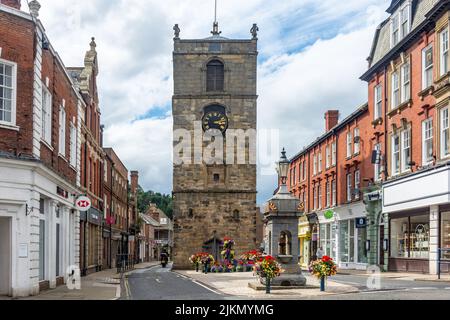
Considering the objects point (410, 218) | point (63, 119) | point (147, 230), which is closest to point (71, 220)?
point (63, 119)

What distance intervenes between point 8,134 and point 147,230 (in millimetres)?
89150

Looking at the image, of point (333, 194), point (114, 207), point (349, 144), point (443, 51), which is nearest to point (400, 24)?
point (443, 51)

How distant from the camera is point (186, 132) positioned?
56.2m

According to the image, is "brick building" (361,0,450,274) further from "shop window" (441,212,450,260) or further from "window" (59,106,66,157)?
"window" (59,106,66,157)

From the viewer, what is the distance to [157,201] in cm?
15662

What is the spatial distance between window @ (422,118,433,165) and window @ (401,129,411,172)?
1963mm

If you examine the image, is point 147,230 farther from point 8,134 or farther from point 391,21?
point 8,134

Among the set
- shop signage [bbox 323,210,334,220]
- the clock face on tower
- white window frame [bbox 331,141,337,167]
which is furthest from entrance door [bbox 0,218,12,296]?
the clock face on tower

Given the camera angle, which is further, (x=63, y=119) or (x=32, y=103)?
(x=63, y=119)

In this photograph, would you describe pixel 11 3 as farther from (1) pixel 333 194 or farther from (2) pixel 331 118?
(2) pixel 331 118

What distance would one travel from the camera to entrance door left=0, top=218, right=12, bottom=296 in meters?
19.9

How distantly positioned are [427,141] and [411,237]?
4931mm

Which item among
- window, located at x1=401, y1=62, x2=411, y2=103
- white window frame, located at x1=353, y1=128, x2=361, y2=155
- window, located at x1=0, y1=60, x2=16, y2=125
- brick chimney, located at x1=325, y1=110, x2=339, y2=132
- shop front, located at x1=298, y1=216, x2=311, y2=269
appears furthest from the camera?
shop front, located at x1=298, y1=216, x2=311, y2=269

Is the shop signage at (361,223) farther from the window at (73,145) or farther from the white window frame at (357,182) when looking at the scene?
the window at (73,145)
